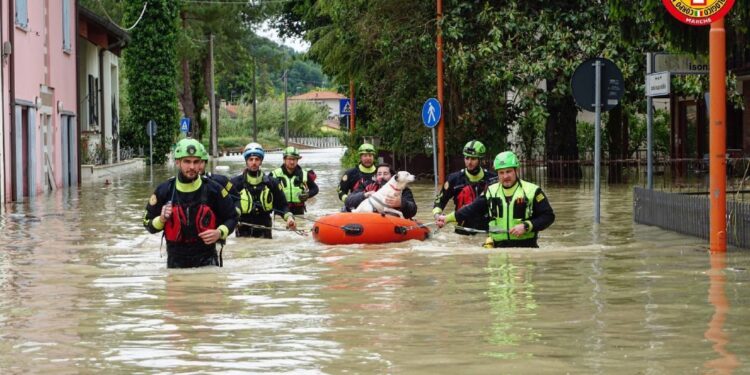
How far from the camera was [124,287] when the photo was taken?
1324 centimetres

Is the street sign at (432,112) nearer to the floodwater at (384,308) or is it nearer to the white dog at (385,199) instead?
the floodwater at (384,308)

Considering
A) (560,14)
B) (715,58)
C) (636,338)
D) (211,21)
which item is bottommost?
(636,338)

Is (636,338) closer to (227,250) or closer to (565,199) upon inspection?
(227,250)

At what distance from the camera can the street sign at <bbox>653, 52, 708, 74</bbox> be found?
19.0 metres

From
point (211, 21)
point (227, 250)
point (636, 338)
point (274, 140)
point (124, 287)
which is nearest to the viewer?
point (636, 338)

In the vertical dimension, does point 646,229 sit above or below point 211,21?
below

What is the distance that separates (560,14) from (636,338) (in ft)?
88.2

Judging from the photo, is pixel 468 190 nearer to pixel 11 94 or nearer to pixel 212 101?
pixel 11 94

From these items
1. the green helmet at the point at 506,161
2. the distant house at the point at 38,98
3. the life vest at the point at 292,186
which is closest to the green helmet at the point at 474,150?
the green helmet at the point at 506,161

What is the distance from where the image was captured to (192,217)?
1284 cm

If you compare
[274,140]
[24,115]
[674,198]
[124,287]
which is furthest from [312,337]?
[274,140]

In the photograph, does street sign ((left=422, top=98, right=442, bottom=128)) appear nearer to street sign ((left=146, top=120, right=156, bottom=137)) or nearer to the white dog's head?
the white dog's head

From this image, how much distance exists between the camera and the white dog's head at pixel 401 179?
58.6 ft

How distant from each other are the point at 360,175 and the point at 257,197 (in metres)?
3.18
